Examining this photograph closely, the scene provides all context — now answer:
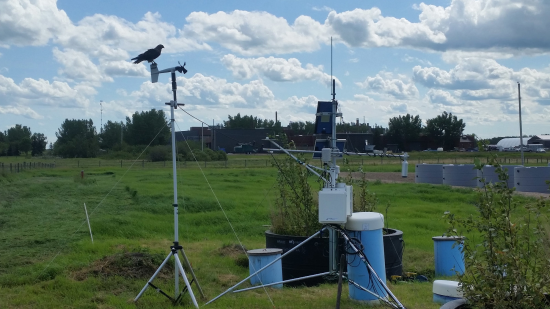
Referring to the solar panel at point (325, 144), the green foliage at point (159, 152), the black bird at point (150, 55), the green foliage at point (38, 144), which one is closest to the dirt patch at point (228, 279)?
the solar panel at point (325, 144)

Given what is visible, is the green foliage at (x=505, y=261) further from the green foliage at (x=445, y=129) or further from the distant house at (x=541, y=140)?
the distant house at (x=541, y=140)

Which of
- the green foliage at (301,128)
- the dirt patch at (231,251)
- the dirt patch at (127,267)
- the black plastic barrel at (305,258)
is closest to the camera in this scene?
the black plastic barrel at (305,258)

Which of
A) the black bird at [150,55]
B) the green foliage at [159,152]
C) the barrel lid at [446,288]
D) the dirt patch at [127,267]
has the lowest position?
the dirt patch at [127,267]

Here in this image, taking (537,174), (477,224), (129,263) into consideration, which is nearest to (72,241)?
(129,263)

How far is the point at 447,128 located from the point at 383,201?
61.7 metres

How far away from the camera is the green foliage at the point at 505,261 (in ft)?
14.8

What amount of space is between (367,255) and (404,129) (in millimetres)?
68878

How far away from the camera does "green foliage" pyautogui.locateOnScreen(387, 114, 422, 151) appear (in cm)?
7086

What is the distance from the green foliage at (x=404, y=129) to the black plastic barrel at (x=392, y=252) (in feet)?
203

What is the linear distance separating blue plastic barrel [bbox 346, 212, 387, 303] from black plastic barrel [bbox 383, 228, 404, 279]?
126cm

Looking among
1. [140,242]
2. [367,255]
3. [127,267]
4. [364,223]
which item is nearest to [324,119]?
[364,223]

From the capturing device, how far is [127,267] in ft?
27.4

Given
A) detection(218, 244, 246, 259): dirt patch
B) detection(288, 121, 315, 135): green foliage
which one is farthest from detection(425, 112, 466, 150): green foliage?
detection(218, 244, 246, 259): dirt patch

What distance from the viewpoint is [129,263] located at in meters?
8.43
